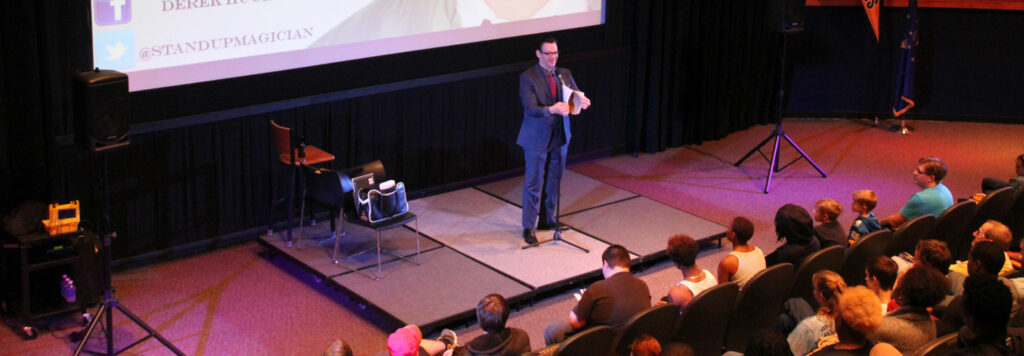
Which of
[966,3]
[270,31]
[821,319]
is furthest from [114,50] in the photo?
[966,3]

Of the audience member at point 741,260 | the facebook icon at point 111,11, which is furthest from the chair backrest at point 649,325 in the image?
the facebook icon at point 111,11

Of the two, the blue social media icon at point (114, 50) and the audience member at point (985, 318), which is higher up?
the blue social media icon at point (114, 50)

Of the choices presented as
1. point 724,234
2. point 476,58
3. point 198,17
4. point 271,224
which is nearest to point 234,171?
point 271,224

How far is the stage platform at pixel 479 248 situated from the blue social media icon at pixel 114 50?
5.03ft

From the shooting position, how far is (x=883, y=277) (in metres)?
5.02

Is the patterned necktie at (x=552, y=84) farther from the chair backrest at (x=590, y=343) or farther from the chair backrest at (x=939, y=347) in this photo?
the chair backrest at (x=939, y=347)

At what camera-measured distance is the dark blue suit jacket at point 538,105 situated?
7.01 metres

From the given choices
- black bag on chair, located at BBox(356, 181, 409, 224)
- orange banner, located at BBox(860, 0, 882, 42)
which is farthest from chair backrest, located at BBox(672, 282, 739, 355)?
orange banner, located at BBox(860, 0, 882, 42)

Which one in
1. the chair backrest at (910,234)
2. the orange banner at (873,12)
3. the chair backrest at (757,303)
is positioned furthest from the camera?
the orange banner at (873,12)

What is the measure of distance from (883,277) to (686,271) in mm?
936

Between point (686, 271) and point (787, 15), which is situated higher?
point (787, 15)

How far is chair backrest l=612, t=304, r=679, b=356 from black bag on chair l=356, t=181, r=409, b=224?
8.14 ft

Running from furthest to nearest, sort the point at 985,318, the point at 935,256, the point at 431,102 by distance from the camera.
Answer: the point at 431,102 → the point at 935,256 → the point at 985,318

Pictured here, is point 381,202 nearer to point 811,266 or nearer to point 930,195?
point 811,266
